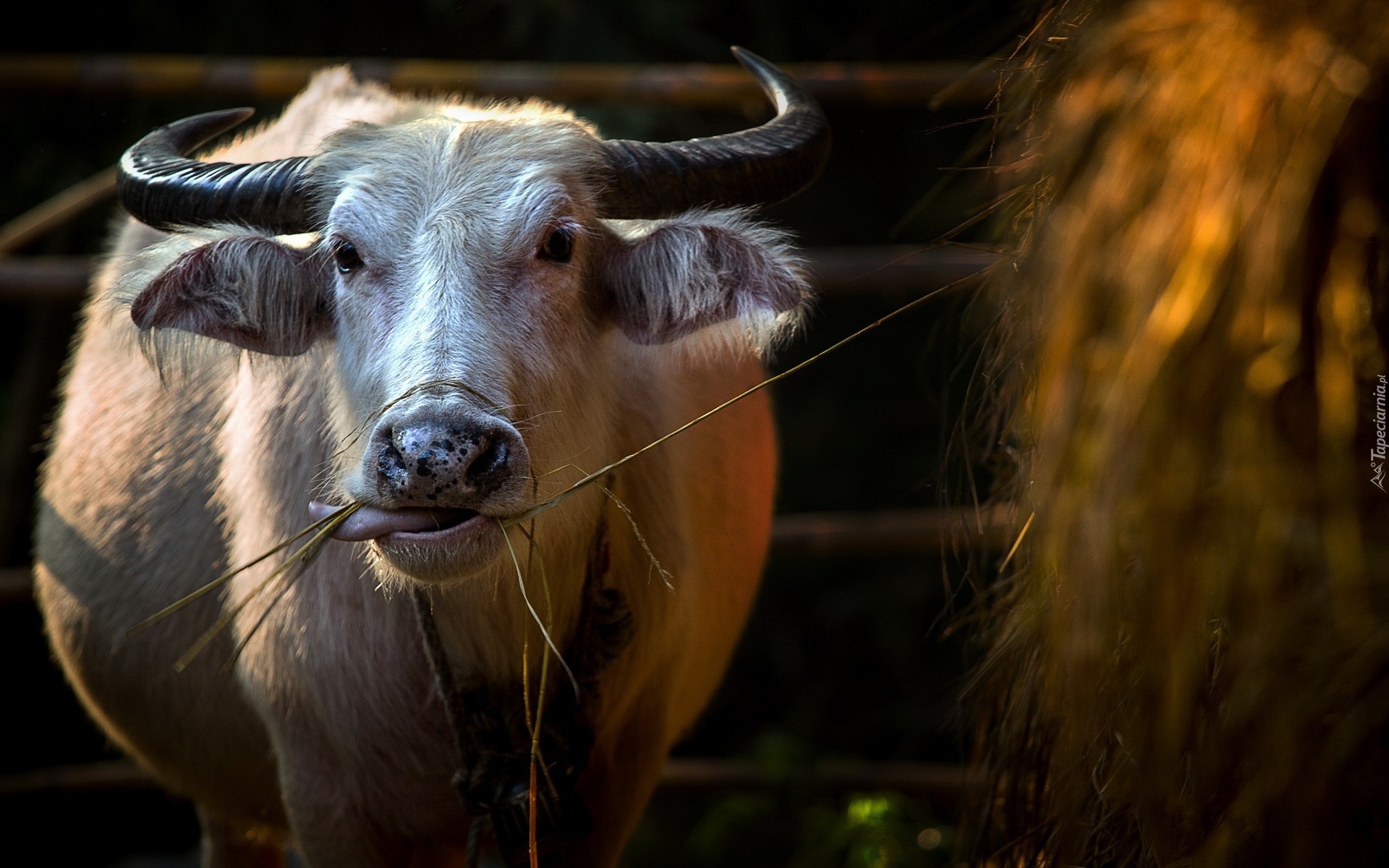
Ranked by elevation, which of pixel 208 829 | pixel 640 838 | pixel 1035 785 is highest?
pixel 1035 785

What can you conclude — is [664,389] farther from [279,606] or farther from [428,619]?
[279,606]

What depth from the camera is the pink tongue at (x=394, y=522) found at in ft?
5.82

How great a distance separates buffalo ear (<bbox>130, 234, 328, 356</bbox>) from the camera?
7.06ft

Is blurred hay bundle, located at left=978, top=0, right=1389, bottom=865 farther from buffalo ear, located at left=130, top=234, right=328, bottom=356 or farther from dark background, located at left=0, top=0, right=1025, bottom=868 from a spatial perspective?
dark background, located at left=0, top=0, right=1025, bottom=868

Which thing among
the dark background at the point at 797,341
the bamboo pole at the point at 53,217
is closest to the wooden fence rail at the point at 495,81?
the bamboo pole at the point at 53,217

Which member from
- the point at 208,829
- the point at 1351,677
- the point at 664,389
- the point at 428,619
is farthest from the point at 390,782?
the point at 1351,677

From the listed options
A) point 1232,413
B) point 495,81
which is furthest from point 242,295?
point 495,81

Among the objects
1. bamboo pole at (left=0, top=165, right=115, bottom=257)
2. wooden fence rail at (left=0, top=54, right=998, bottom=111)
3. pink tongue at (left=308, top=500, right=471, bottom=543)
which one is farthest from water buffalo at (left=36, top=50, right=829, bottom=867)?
bamboo pole at (left=0, top=165, right=115, bottom=257)

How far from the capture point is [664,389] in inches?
97.0

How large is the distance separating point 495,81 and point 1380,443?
126 inches

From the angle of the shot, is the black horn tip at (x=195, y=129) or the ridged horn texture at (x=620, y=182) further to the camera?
the black horn tip at (x=195, y=129)

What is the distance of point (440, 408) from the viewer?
67.5 inches

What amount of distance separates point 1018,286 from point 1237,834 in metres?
0.81

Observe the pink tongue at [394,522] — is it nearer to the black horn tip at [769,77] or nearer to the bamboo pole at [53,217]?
the black horn tip at [769,77]
